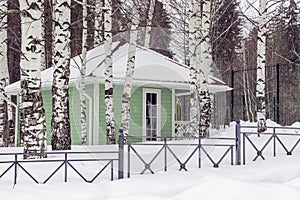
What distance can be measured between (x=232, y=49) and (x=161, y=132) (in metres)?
11.6

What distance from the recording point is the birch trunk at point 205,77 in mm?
10008

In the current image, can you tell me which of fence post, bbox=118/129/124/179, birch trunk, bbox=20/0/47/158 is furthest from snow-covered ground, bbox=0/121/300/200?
birch trunk, bbox=20/0/47/158

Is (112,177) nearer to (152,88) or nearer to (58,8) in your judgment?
(58,8)

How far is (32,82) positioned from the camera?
23.2ft

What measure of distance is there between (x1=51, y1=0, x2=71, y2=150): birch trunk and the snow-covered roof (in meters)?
3.54

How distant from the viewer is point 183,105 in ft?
50.0

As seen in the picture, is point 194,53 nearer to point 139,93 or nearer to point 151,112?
point 139,93

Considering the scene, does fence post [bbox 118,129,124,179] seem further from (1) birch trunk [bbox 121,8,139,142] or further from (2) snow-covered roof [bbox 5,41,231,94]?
(2) snow-covered roof [bbox 5,41,231,94]

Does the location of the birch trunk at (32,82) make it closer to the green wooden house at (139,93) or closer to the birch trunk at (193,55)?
the birch trunk at (193,55)

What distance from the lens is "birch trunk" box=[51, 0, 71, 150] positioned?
841 cm

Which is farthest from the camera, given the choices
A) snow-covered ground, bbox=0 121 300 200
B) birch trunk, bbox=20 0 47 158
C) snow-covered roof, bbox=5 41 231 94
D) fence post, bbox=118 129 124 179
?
snow-covered roof, bbox=5 41 231 94

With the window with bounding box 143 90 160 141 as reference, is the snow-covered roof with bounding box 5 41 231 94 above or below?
above

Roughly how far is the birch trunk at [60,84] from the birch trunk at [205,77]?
3.40 metres

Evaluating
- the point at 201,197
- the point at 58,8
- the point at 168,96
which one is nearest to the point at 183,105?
the point at 168,96
